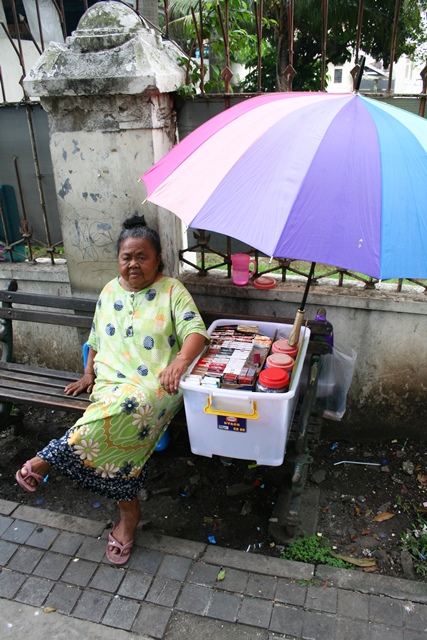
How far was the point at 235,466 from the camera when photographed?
128 inches

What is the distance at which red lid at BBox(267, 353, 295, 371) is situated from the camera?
2.38 meters

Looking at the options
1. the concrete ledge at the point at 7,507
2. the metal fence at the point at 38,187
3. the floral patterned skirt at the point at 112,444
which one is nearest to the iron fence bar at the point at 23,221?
the metal fence at the point at 38,187

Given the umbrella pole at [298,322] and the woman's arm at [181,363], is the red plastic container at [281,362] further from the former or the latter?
the woman's arm at [181,363]

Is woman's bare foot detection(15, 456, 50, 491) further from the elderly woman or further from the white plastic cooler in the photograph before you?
the white plastic cooler

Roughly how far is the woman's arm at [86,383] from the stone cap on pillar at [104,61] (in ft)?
5.02

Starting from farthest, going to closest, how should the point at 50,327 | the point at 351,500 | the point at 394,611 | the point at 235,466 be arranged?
the point at 50,327 < the point at 235,466 < the point at 351,500 < the point at 394,611

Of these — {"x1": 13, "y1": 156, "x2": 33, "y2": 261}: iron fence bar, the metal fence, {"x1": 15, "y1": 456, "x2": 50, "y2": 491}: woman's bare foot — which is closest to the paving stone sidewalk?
{"x1": 15, "y1": 456, "x2": 50, "y2": 491}: woman's bare foot

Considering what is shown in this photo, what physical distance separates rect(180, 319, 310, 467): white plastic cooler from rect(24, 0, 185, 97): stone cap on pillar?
173 cm

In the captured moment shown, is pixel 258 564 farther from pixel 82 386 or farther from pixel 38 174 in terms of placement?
pixel 38 174

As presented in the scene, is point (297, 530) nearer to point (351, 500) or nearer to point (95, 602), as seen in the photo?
point (351, 500)

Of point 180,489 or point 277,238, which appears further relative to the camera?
point 180,489

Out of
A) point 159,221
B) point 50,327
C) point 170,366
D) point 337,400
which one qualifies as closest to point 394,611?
point 337,400

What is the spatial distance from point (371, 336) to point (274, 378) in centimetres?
119

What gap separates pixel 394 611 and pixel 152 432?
1.38 meters
